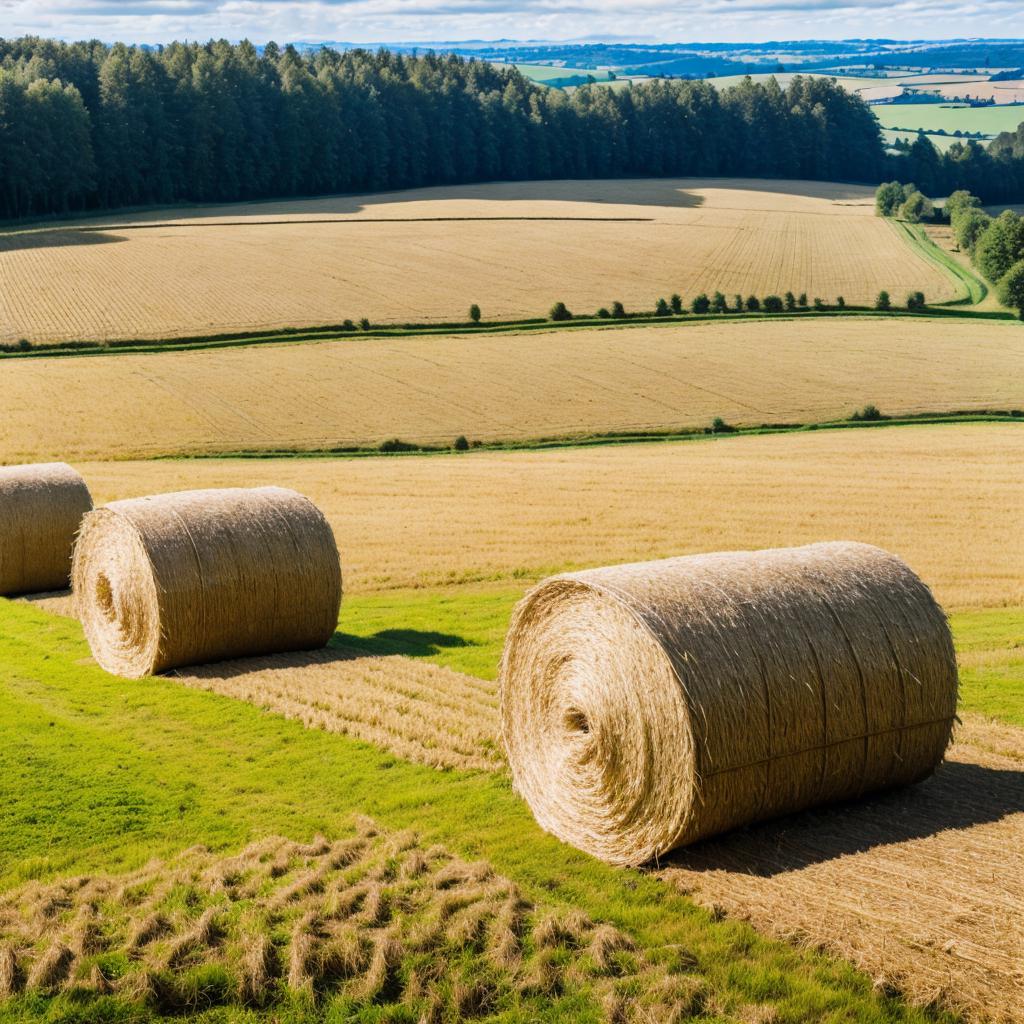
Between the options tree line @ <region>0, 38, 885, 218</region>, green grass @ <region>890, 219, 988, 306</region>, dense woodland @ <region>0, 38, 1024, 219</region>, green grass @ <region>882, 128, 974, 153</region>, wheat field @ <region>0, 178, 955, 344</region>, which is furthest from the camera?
green grass @ <region>882, 128, 974, 153</region>

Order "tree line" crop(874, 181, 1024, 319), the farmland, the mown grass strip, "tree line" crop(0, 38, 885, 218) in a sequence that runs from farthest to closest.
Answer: "tree line" crop(0, 38, 885, 218) → "tree line" crop(874, 181, 1024, 319) → the mown grass strip → the farmland

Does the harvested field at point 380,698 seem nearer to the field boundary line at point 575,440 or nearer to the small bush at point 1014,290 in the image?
the field boundary line at point 575,440

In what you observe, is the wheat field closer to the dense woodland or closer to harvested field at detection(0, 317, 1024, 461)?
the dense woodland

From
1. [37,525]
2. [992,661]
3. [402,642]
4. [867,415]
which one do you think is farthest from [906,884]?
[867,415]

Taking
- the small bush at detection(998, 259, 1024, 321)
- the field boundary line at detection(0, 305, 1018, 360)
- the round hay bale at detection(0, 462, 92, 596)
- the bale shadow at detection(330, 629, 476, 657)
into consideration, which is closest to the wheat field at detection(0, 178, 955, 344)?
the field boundary line at detection(0, 305, 1018, 360)

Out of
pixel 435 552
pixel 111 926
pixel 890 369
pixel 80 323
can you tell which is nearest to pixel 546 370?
pixel 890 369

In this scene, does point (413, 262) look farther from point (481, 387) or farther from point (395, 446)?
point (395, 446)

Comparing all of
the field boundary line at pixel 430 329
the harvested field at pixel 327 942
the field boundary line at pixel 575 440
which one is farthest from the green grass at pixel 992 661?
the field boundary line at pixel 430 329
